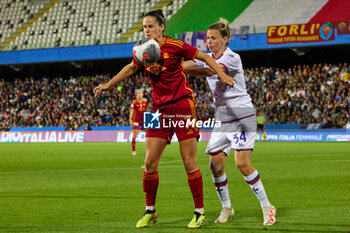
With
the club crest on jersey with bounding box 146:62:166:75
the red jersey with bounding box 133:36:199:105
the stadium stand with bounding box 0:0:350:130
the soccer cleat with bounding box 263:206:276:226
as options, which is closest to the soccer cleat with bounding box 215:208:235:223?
the soccer cleat with bounding box 263:206:276:226

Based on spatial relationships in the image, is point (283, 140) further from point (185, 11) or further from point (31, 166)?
point (31, 166)

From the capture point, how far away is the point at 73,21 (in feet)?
152

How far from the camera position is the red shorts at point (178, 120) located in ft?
20.1

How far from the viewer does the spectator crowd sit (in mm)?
31141

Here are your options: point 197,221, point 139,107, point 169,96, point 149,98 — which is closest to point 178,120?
point 169,96

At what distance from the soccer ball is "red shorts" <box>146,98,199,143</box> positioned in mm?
569

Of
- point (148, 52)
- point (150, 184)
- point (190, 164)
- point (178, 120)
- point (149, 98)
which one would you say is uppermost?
point (148, 52)

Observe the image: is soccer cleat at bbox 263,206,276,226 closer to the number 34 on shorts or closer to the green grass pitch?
the green grass pitch

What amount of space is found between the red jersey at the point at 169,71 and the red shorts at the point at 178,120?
A: 9cm

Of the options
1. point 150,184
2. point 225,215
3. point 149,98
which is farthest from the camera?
point 149,98

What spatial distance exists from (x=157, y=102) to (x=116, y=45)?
35894 mm

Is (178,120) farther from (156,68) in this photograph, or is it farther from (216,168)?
(216,168)

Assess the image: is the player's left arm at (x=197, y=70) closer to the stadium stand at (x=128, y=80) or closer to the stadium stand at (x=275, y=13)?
the stadium stand at (x=128, y=80)

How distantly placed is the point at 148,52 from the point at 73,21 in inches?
1647
